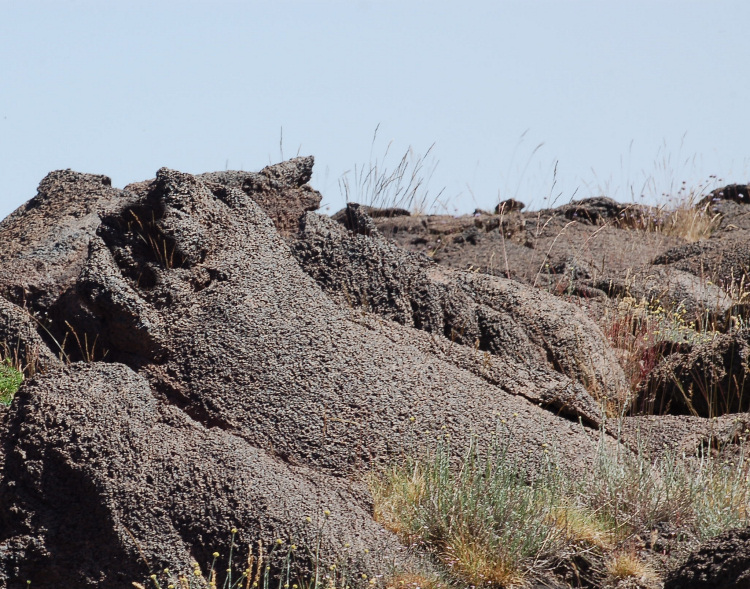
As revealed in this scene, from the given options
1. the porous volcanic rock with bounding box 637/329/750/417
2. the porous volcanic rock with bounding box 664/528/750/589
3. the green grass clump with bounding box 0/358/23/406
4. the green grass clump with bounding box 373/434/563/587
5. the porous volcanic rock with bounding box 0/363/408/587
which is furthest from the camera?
the porous volcanic rock with bounding box 637/329/750/417

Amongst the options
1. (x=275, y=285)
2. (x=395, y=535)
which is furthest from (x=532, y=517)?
(x=275, y=285)

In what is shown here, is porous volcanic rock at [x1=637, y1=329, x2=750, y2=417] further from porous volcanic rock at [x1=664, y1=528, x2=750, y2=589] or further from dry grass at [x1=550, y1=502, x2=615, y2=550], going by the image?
porous volcanic rock at [x1=664, y1=528, x2=750, y2=589]

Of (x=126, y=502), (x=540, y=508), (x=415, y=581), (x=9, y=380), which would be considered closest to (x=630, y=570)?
(x=540, y=508)

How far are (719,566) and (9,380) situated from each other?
3472 mm

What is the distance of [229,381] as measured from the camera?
3.87m

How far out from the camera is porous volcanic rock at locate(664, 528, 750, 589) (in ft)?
9.50

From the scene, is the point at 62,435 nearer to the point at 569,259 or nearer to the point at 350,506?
the point at 350,506

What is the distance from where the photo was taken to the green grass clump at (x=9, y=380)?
4.55 m

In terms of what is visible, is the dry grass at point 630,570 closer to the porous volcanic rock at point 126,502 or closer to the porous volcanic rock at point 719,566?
the porous volcanic rock at point 719,566

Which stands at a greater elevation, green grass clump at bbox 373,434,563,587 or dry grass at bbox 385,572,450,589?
green grass clump at bbox 373,434,563,587

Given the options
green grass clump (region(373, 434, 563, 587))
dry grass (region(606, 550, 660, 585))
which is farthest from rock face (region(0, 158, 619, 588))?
dry grass (region(606, 550, 660, 585))

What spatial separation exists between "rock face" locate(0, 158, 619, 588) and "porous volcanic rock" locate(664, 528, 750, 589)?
1.02 meters

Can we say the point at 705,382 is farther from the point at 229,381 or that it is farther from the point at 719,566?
the point at 229,381

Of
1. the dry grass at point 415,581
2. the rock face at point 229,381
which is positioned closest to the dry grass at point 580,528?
the rock face at point 229,381
